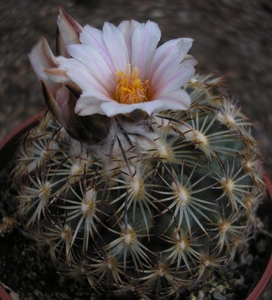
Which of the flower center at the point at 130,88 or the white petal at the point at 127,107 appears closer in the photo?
the white petal at the point at 127,107

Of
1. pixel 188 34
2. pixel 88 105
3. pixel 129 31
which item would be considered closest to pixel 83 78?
pixel 88 105

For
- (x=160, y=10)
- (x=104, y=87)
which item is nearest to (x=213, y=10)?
(x=160, y=10)

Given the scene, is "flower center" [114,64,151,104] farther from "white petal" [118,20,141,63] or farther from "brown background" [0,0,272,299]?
"brown background" [0,0,272,299]

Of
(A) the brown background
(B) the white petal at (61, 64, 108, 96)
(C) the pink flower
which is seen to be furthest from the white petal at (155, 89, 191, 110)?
(A) the brown background

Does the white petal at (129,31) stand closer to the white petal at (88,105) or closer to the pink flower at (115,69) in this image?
the pink flower at (115,69)

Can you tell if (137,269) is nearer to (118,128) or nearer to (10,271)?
(118,128)

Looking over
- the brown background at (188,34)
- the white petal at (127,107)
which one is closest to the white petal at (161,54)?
the white petal at (127,107)
